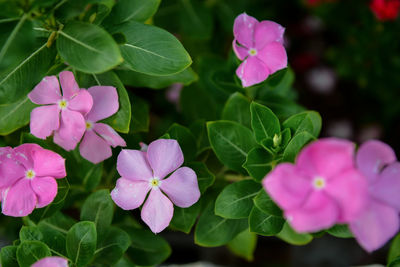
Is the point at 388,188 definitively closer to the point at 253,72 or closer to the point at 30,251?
the point at 253,72

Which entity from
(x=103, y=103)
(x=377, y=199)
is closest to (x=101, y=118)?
(x=103, y=103)

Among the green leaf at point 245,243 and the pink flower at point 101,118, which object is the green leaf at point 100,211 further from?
the green leaf at point 245,243

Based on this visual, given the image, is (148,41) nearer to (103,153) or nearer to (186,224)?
(103,153)

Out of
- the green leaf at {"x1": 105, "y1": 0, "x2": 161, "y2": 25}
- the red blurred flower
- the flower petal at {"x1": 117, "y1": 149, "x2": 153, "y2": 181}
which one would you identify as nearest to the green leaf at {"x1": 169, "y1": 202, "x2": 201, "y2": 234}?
the flower petal at {"x1": 117, "y1": 149, "x2": 153, "y2": 181}

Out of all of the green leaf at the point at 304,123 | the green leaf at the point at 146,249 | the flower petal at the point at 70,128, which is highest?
the flower petal at the point at 70,128

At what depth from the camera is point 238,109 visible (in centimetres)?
123

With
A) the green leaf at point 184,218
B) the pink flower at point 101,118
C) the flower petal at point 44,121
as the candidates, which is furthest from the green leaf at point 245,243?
the flower petal at point 44,121

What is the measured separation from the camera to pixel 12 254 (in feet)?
3.38

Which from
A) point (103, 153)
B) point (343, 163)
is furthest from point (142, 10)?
point (343, 163)

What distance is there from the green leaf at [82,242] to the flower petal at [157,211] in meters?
0.13

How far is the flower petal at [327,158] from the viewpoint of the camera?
0.66 meters

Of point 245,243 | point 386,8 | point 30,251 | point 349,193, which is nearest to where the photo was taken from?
point 349,193

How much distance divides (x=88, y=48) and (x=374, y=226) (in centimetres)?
62

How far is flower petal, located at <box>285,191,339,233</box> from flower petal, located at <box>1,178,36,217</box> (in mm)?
573
